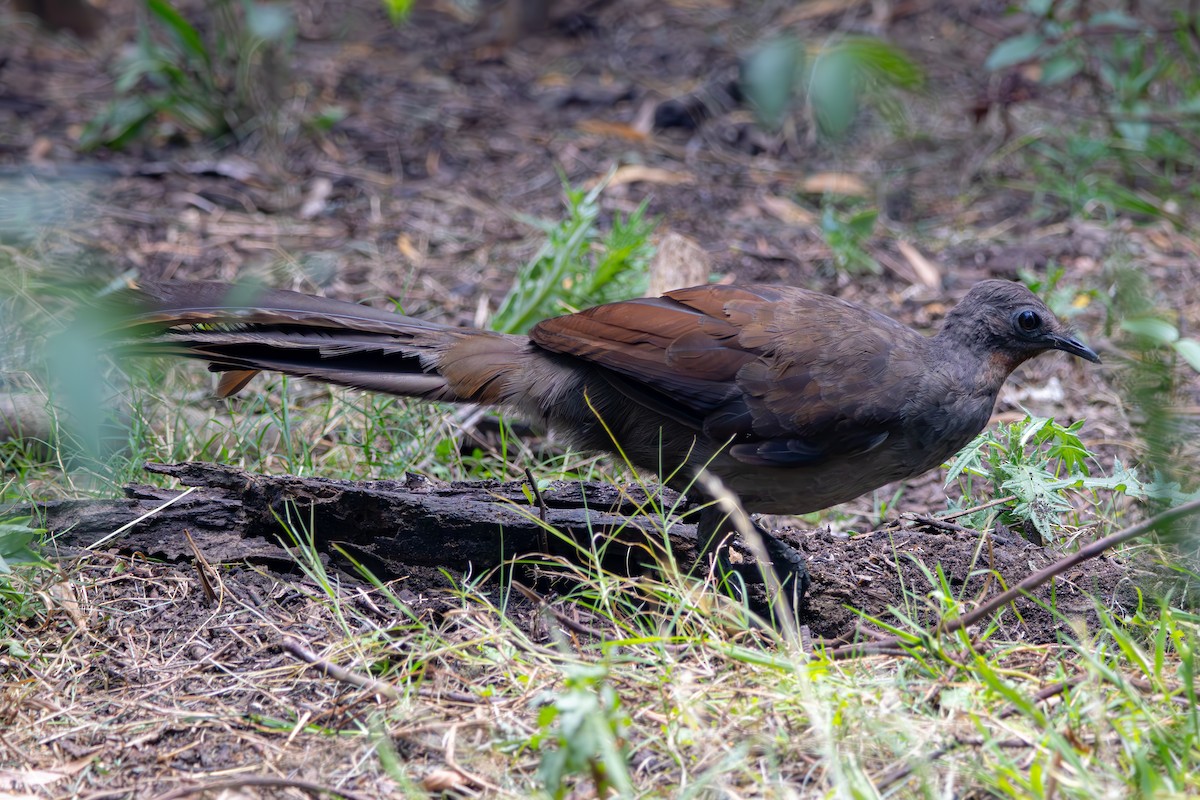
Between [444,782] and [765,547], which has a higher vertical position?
[444,782]

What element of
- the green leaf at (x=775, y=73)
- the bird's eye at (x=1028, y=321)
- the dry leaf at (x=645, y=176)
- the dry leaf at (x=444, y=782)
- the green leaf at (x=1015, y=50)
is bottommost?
the dry leaf at (x=645, y=176)

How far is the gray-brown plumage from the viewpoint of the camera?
3.53 metres

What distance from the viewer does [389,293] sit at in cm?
553

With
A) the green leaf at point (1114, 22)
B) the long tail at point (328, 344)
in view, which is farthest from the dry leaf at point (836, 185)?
the long tail at point (328, 344)

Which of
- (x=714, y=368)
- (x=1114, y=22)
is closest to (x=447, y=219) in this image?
(x=714, y=368)

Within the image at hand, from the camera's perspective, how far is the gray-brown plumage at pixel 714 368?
3.53 metres

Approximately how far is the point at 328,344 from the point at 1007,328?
2.18 m

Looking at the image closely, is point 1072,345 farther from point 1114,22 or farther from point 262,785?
point 1114,22

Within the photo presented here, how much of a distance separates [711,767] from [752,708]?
20cm

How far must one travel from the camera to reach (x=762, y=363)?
3619 millimetres

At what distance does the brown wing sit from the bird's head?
7.1 inches

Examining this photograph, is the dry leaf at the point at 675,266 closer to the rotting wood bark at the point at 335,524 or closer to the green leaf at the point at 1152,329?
the rotting wood bark at the point at 335,524

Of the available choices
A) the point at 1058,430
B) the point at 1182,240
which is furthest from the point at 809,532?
the point at 1182,240

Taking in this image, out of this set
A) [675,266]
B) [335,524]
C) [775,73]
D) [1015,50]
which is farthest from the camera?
[1015,50]
